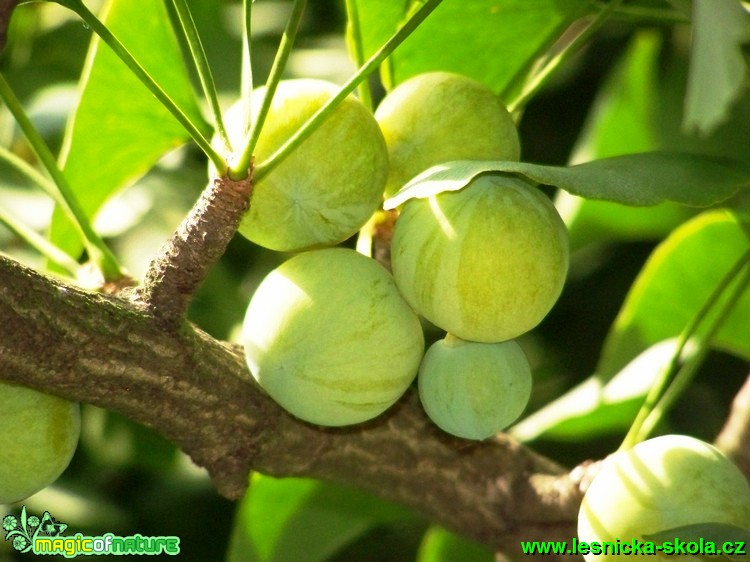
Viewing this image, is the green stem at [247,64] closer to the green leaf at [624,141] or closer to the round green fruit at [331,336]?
the round green fruit at [331,336]

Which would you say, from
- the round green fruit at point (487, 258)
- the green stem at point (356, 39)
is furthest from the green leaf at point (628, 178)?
the green stem at point (356, 39)

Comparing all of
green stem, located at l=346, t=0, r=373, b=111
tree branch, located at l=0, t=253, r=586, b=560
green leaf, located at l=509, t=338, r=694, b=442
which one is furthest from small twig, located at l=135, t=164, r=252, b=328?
green leaf, located at l=509, t=338, r=694, b=442

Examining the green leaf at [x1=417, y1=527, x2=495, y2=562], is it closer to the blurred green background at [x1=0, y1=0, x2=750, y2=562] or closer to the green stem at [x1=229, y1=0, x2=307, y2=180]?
the blurred green background at [x1=0, y1=0, x2=750, y2=562]

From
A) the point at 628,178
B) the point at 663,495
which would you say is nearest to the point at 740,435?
the point at 663,495

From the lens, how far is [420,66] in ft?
3.67

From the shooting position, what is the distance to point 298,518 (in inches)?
50.2

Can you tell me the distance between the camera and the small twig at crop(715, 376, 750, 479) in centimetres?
108

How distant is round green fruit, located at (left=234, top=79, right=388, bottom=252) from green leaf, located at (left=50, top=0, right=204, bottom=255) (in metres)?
0.33

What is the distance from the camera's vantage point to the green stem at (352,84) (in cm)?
73

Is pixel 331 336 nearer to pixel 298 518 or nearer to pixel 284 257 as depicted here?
pixel 298 518

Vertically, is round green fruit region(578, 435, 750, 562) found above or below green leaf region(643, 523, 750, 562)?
below

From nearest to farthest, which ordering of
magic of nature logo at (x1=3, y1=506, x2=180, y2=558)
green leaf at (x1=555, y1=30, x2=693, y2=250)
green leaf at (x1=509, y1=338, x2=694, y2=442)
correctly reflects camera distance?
1. magic of nature logo at (x1=3, y1=506, x2=180, y2=558)
2. green leaf at (x1=509, y1=338, x2=694, y2=442)
3. green leaf at (x1=555, y1=30, x2=693, y2=250)

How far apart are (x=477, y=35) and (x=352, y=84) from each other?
0.43 m

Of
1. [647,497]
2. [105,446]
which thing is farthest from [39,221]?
[647,497]
